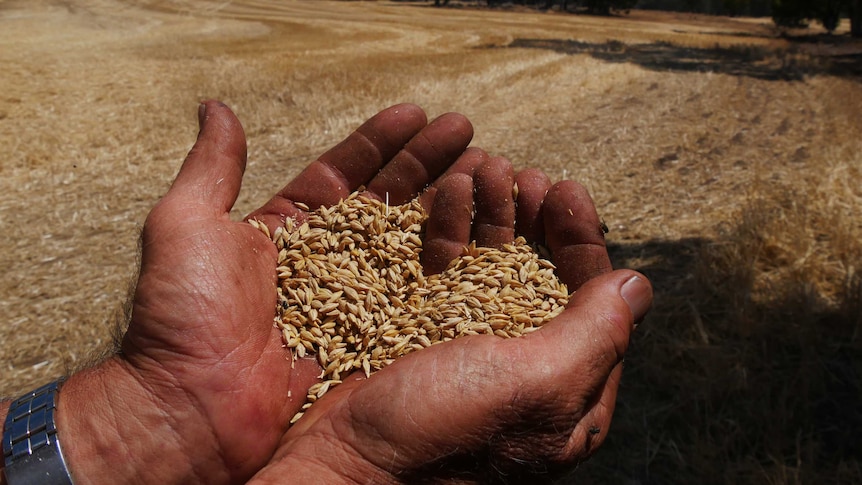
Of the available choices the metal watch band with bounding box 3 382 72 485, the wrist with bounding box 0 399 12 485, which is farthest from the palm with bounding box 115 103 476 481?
the wrist with bounding box 0 399 12 485

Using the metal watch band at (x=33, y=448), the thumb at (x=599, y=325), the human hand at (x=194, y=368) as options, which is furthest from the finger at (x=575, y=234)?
the metal watch band at (x=33, y=448)

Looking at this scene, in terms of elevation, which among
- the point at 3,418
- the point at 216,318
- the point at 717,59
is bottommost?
the point at 3,418

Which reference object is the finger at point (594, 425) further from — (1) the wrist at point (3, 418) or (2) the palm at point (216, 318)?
(1) the wrist at point (3, 418)

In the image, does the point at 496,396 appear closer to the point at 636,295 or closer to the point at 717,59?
the point at 636,295

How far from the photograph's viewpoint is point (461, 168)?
3.58 metres

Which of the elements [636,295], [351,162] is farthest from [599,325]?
[351,162]

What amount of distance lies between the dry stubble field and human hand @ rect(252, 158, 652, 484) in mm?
1503

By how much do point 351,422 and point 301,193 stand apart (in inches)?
66.5

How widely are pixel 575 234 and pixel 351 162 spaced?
4.74 feet

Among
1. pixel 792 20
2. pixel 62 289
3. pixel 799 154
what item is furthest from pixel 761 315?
pixel 792 20

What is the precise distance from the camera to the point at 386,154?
3725 mm

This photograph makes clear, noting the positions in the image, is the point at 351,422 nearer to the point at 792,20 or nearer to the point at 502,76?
the point at 502,76

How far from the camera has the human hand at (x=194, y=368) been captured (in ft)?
8.45

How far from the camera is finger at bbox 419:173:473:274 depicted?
10.6 feet
